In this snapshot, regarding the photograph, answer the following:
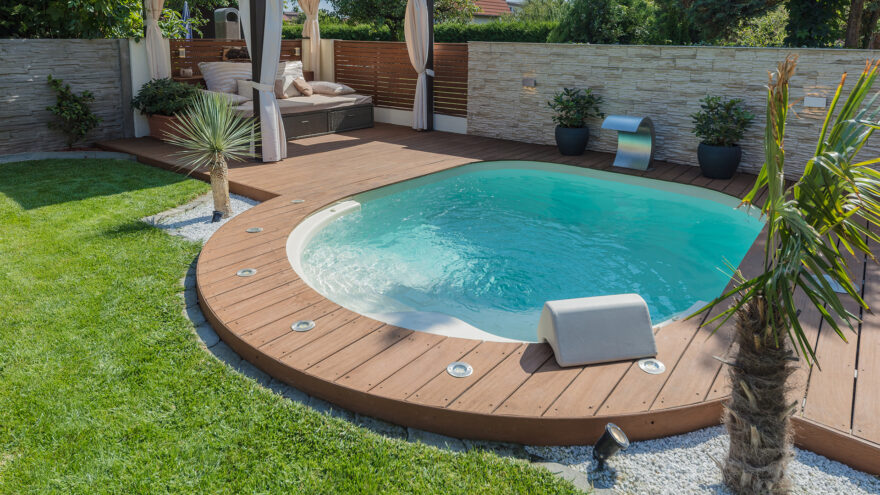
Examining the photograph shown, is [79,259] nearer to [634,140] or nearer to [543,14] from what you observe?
[634,140]

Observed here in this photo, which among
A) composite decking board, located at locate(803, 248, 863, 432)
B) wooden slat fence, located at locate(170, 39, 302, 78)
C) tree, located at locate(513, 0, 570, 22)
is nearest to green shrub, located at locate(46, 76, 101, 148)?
wooden slat fence, located at locate(170, 39, 302, 78)

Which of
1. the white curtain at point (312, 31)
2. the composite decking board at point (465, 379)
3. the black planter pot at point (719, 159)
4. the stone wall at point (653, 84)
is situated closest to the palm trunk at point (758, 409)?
the composite decking board at point (465, 379)

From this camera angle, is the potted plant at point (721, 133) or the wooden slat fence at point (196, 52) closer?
the potted plant at point (721, 133)

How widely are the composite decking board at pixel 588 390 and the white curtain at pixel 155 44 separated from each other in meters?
7.82

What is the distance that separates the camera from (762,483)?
7.39 feet

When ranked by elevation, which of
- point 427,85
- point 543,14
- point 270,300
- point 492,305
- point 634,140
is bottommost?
point 492,305

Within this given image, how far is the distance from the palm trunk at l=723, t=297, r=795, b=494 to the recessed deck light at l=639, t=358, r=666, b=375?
0.71m

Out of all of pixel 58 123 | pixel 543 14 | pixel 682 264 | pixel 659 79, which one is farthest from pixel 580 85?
pixel 543 14

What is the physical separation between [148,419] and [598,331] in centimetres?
209

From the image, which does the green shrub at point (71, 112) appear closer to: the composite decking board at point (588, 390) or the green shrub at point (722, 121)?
the green shrub at point (722, 121)

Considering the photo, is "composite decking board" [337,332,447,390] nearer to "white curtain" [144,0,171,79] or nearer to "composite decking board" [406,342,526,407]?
"composite decking board" [406,342,526,407]

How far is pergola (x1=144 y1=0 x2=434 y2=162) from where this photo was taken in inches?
283

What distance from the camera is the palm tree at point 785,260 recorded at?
1792mm

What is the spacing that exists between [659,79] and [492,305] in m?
4.42
